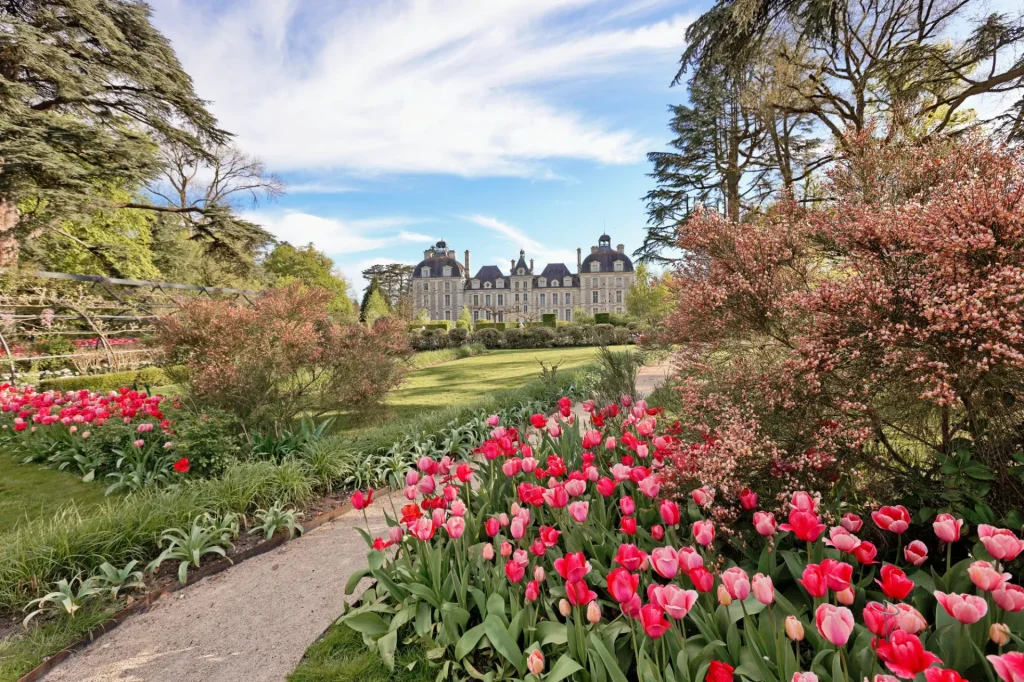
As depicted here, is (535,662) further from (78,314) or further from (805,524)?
(78,314)

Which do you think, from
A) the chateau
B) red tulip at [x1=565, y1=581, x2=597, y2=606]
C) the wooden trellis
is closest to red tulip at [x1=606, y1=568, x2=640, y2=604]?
red tulip at [x1=565, y1=581, x2=597, y2=606]

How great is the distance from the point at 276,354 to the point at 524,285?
208 feet

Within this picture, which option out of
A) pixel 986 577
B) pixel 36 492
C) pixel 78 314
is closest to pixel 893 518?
pixel 986 577

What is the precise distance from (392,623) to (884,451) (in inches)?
100

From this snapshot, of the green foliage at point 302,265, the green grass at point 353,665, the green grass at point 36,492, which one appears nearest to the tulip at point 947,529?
the green grass at point 353,665

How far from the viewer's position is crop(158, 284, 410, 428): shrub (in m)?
5.29

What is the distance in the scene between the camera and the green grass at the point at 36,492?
4020mm

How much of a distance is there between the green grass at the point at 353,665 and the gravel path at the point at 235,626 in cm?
11

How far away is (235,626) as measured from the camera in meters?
2.57

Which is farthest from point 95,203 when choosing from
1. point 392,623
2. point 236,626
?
point 392,623

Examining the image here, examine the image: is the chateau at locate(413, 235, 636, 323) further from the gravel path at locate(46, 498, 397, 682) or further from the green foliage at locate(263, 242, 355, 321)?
the gravel path at locate(46, 498, 397, 682)

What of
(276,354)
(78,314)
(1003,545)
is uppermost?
(78,314)

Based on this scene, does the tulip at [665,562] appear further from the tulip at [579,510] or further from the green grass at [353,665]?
the green grass at [353,665]

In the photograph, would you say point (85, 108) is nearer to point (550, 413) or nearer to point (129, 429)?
point (129, 429)
